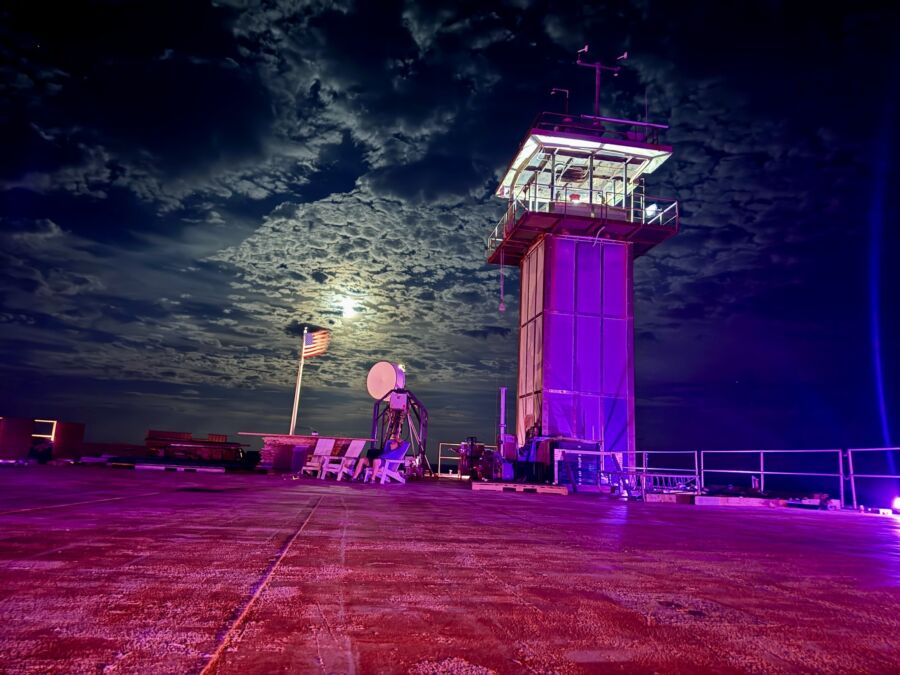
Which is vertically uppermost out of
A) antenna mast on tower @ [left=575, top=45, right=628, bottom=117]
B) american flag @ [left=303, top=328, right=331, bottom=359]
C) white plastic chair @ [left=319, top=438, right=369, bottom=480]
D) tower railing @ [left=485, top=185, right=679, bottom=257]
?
antenna mast on tower @ [left=575, top=45, right=628, bottom=117]

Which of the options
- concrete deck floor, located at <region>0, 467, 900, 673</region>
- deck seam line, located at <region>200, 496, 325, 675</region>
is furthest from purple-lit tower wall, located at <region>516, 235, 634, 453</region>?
deck seam line, located at <region>200, 496, 325, 675</region>

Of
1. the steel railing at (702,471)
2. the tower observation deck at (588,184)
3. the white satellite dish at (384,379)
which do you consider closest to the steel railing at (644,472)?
the steel railing at (702,471)

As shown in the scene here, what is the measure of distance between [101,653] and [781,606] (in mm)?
2598

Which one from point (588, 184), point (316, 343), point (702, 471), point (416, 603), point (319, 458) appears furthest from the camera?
point (316, 343)

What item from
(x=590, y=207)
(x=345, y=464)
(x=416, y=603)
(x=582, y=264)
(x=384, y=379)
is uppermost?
(x=590, y=207)

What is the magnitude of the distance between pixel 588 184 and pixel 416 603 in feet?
85.3

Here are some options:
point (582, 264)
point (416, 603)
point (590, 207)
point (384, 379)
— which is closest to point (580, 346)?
point (582, 264)

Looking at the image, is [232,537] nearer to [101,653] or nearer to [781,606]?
[101,653]

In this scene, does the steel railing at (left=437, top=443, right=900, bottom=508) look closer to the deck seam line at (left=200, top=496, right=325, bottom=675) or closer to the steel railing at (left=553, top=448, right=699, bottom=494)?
the steel railing at (left=553, top=448, right=699, bottom=494)

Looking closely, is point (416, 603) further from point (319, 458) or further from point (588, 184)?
point (588, 184)

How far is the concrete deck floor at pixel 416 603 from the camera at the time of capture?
63.9 inches

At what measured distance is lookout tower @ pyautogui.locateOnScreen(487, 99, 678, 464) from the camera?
22938mm

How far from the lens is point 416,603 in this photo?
225 cm

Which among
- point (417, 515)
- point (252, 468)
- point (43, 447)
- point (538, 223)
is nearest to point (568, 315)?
point (538, 223)
